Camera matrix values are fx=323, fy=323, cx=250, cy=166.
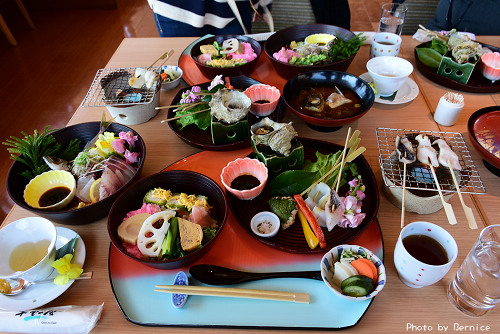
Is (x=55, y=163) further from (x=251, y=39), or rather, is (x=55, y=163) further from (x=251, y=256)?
(x=251, y=39)

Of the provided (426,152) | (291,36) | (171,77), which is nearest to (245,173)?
(426,152)

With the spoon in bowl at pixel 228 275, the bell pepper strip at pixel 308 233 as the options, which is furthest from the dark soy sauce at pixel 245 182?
the spoon in bowl at pixel 228 275

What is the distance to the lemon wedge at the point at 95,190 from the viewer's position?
1340 mm

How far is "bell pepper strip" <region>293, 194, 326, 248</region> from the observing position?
115cm

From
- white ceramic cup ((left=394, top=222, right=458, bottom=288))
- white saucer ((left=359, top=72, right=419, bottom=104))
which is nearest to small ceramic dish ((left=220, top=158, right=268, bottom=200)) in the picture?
white ceramic cup ((left=394, top=222, right=458, bottom=288))

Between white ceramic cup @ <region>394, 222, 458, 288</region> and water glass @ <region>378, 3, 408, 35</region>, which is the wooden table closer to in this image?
white ceramic cup @ <region>394, 222, 458, 288</region>

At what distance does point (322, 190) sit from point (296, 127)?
543 mm


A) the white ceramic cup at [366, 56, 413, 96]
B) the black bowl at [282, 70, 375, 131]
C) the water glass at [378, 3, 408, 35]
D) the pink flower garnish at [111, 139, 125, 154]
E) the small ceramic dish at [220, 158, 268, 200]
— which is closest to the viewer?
the small ceramic dish at [220, 158, 268, 200]

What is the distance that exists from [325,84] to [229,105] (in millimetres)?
595

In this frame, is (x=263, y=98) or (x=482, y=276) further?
(x=263, y=98)

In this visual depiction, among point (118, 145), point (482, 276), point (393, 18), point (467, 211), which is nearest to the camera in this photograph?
point (482, 276)

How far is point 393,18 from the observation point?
7.30 feet

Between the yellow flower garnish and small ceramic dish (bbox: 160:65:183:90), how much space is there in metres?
1.20

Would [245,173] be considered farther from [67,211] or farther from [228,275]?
[67,211]
